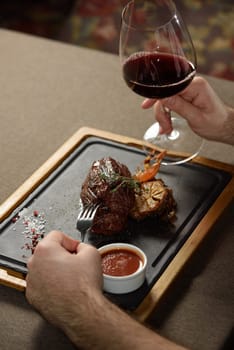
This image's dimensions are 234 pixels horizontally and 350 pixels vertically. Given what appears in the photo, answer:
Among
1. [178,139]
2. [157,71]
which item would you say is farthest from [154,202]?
[178,139]

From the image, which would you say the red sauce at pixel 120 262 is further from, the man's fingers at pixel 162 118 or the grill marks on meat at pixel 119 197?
the man's fingers at pixel 162 118

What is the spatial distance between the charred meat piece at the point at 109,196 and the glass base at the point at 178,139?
1.06 feet

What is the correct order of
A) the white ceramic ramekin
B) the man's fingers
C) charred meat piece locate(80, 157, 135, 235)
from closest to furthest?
the white ceramic ramekin → charred meat piece locate(80, 157, 135, 235) → the man's fingers

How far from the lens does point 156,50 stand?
64.9 inches

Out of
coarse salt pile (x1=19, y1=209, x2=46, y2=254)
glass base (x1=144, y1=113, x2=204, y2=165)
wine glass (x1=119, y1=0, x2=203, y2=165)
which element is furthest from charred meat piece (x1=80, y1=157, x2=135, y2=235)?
glass base (x1=144, y1=113, x2=204, y2=165)

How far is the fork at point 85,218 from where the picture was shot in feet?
5.29

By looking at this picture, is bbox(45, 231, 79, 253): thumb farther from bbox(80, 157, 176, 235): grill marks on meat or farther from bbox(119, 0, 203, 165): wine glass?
bbox(119, 0, 203, 165): wine glass

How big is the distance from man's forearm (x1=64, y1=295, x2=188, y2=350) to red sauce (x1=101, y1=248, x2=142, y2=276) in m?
0.11

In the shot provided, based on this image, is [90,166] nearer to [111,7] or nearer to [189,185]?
[189,185]

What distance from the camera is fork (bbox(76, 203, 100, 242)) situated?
161cm

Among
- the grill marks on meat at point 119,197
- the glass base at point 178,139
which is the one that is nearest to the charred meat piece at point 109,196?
the grill marks on meat at point 119,197

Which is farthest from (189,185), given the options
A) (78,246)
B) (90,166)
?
(78,246)

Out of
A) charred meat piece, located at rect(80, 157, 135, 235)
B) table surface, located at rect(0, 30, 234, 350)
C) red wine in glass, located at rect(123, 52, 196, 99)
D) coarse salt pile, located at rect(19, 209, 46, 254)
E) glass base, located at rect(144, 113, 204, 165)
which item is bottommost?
glass base, located at rect(144, 113, 204, 165)

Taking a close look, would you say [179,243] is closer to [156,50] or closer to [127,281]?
[127,281]
